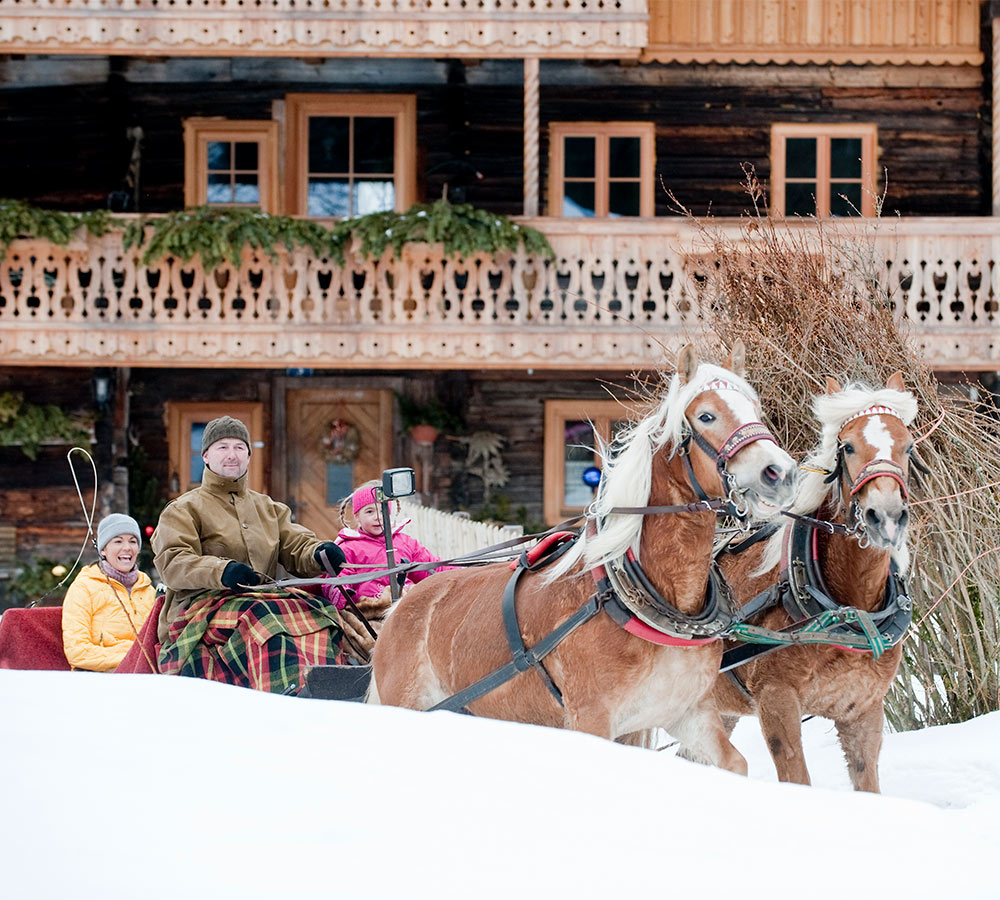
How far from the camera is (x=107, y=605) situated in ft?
19.7

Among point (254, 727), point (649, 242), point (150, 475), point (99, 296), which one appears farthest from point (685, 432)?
point (150, 475)

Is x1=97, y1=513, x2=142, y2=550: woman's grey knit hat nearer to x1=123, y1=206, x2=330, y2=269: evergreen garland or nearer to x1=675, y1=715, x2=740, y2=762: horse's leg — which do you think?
x1=675, y1=715, x2=740, y2=762: horse's leg

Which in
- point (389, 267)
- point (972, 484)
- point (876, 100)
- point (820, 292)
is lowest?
point (972, 484)

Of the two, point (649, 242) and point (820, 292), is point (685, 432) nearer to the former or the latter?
point (820, 292)

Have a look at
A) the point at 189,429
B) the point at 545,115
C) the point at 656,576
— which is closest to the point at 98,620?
the point at 656,576

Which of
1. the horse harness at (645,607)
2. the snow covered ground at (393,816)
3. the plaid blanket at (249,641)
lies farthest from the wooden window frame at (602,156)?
the snow covered ground at (393,816)

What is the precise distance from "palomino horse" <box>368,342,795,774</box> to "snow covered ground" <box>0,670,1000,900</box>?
1.18 metres

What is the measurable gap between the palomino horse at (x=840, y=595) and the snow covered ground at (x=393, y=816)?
1.74m

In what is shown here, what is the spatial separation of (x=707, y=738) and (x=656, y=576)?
555 mm

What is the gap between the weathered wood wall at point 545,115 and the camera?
1474 cm

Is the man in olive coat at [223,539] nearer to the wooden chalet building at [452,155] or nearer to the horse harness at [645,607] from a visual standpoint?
the horse harness at [645,607]

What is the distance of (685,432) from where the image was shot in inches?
153

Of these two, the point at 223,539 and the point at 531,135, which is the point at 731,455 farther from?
the point at 531,135

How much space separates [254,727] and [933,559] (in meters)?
4.00
